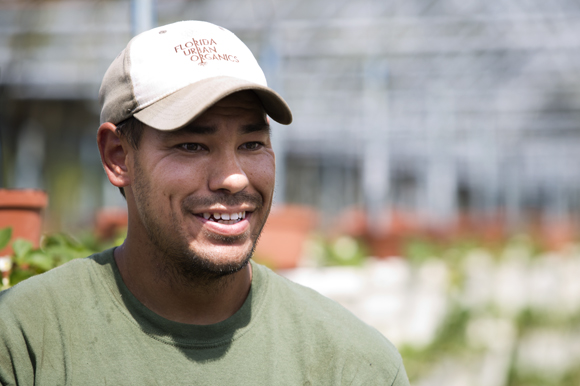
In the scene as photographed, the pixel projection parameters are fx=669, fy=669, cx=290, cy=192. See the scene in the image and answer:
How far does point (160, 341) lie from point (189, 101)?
569mm

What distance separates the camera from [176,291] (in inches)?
66.0

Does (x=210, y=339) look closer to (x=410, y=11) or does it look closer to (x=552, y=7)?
(x=410, y=11)

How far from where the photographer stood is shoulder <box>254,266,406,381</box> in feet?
5.60

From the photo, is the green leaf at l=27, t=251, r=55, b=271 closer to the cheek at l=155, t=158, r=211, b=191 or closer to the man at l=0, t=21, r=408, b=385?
the man at l=0, t=21, r=408, b=385

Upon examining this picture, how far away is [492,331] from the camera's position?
721cm

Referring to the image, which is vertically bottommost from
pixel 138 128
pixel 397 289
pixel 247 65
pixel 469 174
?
pixel 469 174

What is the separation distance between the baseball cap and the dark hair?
0.06 ft

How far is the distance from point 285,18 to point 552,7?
17.1 ft

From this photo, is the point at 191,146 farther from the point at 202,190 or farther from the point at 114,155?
the point at 114,155

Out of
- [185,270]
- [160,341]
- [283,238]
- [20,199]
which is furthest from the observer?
[283,238]

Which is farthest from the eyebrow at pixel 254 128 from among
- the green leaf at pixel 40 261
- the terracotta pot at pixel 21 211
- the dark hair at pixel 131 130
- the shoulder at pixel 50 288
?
the terracotta pot at pixel 21 211

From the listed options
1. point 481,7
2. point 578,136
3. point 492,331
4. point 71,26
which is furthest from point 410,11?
point 578,136

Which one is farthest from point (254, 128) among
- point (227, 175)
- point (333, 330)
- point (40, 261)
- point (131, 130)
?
point (40, 261)

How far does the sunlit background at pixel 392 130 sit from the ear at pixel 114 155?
1.28 m
